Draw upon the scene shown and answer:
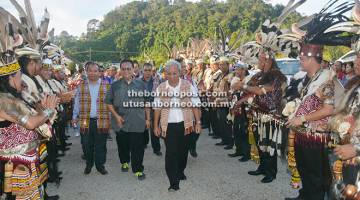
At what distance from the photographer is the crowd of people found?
131 inches

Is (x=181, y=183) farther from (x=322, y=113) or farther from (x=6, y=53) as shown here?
(x=6, y=53)

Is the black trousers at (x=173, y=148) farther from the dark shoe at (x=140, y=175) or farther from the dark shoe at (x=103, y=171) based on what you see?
the dark shoe at (x=103, y=171)

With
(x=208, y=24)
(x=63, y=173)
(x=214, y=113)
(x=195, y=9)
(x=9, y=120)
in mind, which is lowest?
(x=63, y=173)

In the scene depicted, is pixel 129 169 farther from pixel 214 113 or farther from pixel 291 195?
pixel 214 113

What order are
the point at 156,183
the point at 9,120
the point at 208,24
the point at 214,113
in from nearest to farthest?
the point at 9,120 → the point at 156,183 → the point at 214,113 → the point at 208,24

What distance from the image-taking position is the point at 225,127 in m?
8.04

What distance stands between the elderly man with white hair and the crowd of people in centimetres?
1

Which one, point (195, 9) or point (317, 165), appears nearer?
point (317, 165)

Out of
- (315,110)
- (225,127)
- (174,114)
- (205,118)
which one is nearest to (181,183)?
(174,114)

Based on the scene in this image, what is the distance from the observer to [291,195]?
4.97 metres

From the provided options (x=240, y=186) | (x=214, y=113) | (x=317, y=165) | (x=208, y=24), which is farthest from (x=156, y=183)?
(x=208, y=24)

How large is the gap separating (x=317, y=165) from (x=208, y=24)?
5343 centimetres

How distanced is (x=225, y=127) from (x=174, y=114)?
3033 mm

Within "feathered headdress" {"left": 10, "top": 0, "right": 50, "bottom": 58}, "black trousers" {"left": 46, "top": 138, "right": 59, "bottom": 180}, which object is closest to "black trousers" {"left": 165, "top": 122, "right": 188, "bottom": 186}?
"black trousers" {"left": 46, "top": 138, "right": 59, "bottom": 180}
